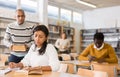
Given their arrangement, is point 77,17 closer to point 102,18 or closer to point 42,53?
point 102,18

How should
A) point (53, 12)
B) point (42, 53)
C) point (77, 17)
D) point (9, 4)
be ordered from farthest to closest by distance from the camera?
1. point (77, 17)
2. point (53, 12)
3. point (9, 4)
4. point (42, 53)

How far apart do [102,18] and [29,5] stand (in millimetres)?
4313

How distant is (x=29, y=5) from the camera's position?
26.8 feet

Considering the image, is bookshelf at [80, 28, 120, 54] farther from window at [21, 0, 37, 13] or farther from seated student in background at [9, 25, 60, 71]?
seated student in background at [9, 25, 60, 71]

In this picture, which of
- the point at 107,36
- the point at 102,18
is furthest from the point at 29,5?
the point at 107,36

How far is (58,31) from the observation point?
30.8 ft

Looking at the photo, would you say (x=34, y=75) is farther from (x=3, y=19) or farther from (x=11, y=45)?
(x=3, y=19)

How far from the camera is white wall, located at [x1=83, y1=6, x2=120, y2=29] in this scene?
10047 millimetres

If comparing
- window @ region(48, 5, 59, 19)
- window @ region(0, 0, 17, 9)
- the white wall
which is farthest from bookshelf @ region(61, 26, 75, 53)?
window @ region(0, 0, 17, 9)

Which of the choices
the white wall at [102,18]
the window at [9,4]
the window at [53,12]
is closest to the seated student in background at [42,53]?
the window at [9,4]

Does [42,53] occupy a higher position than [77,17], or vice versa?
[77,17]

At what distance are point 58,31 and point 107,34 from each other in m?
2.67

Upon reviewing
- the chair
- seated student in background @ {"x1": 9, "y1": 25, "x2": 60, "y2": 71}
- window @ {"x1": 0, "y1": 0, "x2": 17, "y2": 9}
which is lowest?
the chair

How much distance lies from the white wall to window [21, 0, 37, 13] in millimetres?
3915
